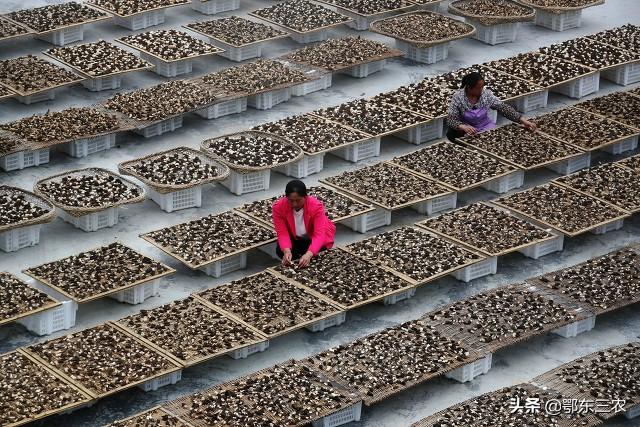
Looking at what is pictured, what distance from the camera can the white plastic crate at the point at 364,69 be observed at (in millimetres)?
13992

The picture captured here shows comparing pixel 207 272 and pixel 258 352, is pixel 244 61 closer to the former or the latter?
pixel 207 272

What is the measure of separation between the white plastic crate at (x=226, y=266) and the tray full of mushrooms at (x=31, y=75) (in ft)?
10.3

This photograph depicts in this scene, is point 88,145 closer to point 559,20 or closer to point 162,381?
point 162,381

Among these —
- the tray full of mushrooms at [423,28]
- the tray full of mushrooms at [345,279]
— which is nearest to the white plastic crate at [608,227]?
the tray full of mushrooms at [345,279]

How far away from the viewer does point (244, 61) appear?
1423cm

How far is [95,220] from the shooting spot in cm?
1095

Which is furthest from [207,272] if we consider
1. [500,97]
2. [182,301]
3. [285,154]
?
[500,97]

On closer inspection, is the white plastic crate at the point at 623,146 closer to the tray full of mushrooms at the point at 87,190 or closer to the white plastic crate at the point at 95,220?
the tray full of mushrooms at the point at 87,190

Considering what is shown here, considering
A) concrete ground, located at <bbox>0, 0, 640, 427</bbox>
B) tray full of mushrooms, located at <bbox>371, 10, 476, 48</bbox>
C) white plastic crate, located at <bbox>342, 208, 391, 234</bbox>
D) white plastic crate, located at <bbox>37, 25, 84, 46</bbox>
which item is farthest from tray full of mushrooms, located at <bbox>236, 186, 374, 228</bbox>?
white plastic crate, located at <bbox>37, 25, 84, 46</bbox>

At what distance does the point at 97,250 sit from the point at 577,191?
384 cm

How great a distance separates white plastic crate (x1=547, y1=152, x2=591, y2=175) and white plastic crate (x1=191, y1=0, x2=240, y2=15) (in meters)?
4.70

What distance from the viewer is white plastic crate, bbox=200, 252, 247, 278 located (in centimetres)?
1042

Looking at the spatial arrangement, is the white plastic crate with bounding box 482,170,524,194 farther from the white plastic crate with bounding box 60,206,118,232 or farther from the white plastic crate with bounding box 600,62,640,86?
the white plastic crate with bounding box 60,206,118,232

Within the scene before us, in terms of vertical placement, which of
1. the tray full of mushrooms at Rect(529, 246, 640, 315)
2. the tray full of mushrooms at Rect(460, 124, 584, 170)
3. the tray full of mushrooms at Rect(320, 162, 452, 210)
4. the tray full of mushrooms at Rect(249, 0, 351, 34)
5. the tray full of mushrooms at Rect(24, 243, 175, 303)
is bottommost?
the tray full of mushrooms at Rect(529, 246, 640, 315)
